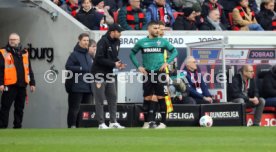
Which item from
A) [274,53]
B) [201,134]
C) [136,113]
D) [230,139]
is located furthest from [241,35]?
[230,139]

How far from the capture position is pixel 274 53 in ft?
82.4

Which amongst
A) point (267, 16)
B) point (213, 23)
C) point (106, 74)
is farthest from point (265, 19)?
point (106, 74)

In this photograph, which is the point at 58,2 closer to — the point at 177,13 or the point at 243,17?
the point at 177,13

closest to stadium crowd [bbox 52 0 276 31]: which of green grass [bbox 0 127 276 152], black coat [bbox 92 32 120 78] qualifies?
black coat [bbox 92 32 120 78]

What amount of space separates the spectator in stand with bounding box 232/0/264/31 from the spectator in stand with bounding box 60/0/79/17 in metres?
4.56

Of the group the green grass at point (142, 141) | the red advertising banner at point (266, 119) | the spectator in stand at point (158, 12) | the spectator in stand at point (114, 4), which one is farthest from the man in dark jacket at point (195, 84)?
the green grass at point (142, 141)

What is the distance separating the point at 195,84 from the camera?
75.8 feet

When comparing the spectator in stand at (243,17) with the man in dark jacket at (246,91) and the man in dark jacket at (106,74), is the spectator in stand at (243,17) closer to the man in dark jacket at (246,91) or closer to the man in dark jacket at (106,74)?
the man in dark jacket at (246,91)

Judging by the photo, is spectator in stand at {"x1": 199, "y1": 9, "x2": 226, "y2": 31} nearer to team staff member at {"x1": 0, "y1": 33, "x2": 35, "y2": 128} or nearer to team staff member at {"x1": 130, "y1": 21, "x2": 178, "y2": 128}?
team staff member at {"x1": 0, "y1": 33, "x2": 35, "y2": 128}

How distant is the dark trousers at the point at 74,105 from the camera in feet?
71.0

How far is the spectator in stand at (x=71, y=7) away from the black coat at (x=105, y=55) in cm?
522

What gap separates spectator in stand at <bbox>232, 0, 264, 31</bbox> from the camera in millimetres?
26500

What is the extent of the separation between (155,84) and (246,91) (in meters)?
4.92

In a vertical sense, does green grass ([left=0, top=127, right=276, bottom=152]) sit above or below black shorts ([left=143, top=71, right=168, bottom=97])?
below
